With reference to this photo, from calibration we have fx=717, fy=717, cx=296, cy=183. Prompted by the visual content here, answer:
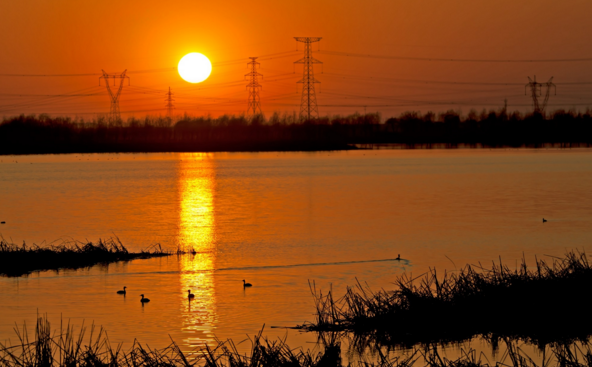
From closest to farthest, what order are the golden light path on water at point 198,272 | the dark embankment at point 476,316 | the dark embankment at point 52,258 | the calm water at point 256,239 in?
the dark embankment at point 476,316
the golden light path on water at point 198,272
the calm water at point 256,239
the dark embankment at point 52,258

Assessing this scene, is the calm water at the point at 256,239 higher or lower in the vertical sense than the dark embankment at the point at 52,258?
lower

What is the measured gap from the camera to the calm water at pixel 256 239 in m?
14.5

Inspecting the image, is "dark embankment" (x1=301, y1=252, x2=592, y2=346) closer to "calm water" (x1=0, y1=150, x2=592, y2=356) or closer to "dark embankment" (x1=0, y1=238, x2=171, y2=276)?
"calm water" (x1=0, y1=150, x2=592, y2=356)

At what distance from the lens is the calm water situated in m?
→ 14.5

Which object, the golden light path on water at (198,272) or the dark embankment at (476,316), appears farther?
the golden light path on water at (198,272)

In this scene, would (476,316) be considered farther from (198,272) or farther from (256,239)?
(256,239)

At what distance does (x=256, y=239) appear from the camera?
88.1ft

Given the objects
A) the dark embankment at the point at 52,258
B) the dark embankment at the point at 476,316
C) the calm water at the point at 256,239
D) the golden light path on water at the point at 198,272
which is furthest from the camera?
the dark embankment at the point at 52,258

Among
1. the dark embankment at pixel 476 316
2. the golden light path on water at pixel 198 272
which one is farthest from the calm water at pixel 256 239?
the dark embankment at pixel 476 316

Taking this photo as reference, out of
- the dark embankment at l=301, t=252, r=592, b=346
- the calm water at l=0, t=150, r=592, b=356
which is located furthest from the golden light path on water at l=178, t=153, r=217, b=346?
the dark embankment at l=301, t=252, r=592, b=346

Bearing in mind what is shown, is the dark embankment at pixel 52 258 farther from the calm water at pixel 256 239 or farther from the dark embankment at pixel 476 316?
the dark embankment at pixel 476 316

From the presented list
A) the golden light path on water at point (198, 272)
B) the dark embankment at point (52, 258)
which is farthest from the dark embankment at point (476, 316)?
the dark embankment at point (52, 258)

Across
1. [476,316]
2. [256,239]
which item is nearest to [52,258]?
[256,239]

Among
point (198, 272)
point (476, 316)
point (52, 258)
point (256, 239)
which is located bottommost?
point (256, 239)
